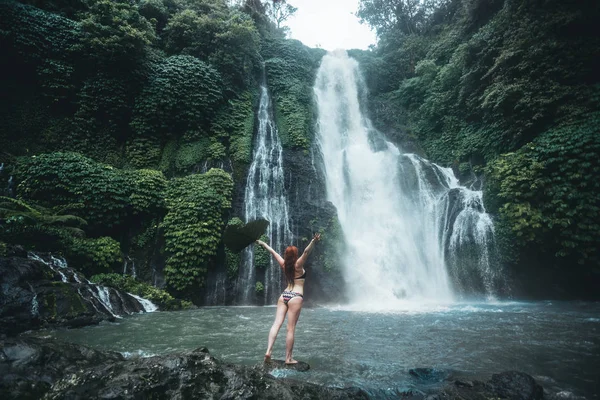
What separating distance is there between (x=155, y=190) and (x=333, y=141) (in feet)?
38.3

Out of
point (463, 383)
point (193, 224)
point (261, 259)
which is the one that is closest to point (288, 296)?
point (463, 383)

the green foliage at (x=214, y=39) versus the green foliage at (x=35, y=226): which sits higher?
the green foliage at (x=214, y=39)

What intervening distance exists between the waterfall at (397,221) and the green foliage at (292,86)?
5.82ft

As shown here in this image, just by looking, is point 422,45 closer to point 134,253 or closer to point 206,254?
point 206,254

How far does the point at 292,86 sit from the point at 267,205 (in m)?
10.8

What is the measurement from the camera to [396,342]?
16.5 feet

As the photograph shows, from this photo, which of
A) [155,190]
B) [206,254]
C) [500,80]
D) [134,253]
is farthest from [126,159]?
[500,80]

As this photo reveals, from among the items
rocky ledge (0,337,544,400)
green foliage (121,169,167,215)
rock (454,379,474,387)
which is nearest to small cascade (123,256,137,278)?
green foliage (121,169,167,215)

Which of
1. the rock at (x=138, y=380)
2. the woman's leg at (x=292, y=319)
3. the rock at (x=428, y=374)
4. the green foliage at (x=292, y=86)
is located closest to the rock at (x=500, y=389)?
the rock at (x=428, y=374)

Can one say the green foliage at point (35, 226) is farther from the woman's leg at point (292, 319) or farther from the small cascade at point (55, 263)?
the woman's leg at point (292, 319)

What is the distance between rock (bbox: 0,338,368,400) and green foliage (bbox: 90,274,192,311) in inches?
268

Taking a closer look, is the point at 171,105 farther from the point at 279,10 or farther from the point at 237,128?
the point at 279,10

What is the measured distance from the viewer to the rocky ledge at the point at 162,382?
2352 millimetres

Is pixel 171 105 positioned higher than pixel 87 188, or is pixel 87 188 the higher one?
pixel 171 105
